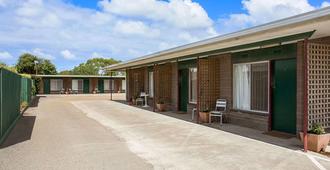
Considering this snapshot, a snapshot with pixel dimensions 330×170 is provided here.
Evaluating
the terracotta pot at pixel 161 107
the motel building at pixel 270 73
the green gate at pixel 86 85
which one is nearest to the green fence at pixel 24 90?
the terracotta pot at pixel 161 107

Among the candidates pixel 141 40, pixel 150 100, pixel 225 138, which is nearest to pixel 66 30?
pixel 150 100

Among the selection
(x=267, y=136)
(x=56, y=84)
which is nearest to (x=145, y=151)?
(x=267, y=136)

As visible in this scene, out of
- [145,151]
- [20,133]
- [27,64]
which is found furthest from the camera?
[27,64]

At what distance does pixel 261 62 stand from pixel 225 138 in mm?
2896

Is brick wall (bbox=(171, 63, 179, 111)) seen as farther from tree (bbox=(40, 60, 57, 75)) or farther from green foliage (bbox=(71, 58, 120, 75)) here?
green foliage (bbox=(71, 58, 120, 75))

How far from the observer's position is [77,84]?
3841 cm

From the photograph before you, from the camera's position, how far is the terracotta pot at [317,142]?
21.2 feet

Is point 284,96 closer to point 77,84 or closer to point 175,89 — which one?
point 175,89

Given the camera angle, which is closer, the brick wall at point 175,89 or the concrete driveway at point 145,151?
the concrete driveway at point 145,151

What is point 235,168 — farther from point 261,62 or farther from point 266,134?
point 261,62

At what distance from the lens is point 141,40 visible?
3309cm

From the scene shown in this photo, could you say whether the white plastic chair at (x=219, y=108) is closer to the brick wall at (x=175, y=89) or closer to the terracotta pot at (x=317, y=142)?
the brick wall at (x=175, y=89)

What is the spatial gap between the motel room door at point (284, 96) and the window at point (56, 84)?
107 ft

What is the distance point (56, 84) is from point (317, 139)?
34.9 meters
